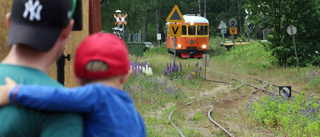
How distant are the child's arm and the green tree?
16771 mm

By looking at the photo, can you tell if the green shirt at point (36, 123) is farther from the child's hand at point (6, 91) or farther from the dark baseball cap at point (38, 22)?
the dark baseball cap at point (38, 22)

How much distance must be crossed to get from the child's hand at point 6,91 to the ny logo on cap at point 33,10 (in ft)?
0.70

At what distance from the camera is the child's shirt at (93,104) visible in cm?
126

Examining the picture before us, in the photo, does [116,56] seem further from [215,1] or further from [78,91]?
[215,1]

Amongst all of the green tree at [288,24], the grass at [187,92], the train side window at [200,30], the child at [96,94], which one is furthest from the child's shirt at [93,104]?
the train side window at [200,30]

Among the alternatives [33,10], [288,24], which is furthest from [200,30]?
[33,10]

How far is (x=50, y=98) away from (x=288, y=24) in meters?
17.6

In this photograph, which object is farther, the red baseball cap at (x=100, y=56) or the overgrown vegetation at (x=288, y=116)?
the overgrown vegetation at (x=288, y=116)

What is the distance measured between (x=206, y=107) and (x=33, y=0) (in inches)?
344

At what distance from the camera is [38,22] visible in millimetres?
1361

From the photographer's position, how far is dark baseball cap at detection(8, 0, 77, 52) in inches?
52.8

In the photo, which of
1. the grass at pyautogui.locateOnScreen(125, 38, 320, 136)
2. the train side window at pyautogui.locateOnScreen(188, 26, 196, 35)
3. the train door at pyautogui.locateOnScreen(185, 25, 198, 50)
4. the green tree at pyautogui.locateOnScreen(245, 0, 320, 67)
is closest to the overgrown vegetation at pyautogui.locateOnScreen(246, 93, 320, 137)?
the grass at pyautogui.locateOnScreen(125, 38, 320, 136)

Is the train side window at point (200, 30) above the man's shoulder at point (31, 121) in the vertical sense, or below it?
above

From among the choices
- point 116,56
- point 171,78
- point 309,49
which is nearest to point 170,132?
point 116,56
